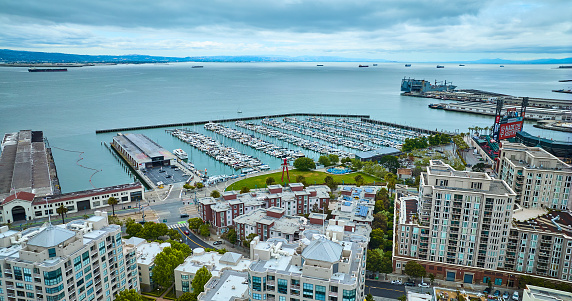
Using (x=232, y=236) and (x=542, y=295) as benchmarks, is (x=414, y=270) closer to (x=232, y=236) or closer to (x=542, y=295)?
(x=542, y=295)

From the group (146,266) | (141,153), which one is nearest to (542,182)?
(146,266)

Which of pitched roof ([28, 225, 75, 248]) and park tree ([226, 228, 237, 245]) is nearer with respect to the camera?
pitched roof ([28, 225, 75, 248])

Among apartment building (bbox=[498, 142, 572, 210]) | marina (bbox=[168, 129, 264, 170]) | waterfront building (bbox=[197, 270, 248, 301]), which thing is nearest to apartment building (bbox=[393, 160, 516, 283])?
apartment building (bbox=[498, 142, 572, 210])

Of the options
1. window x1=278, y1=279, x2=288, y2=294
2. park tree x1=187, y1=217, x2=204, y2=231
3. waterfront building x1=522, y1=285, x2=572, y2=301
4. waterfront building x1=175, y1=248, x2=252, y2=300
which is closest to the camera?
window x1=278, y1=279, x2=288, y2=294

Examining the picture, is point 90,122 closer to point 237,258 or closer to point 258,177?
point 258,177

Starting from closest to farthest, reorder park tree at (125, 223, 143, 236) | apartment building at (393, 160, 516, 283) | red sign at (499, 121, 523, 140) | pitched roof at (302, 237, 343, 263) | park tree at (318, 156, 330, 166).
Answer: pitched roof at (302, 237, 343, 263)
apartment building at (393, 160, 516, 283)
park tree at (125, 223, 143, 236)
red sign at (499, 121, 523, 140)
park tree at (318, 156, 330, 166)

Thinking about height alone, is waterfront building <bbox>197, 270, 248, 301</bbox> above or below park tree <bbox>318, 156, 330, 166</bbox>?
above

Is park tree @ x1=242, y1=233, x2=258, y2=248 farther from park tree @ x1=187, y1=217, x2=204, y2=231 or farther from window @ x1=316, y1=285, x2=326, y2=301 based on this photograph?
window @ x1=316, y1=285, x2=326, y2=301
